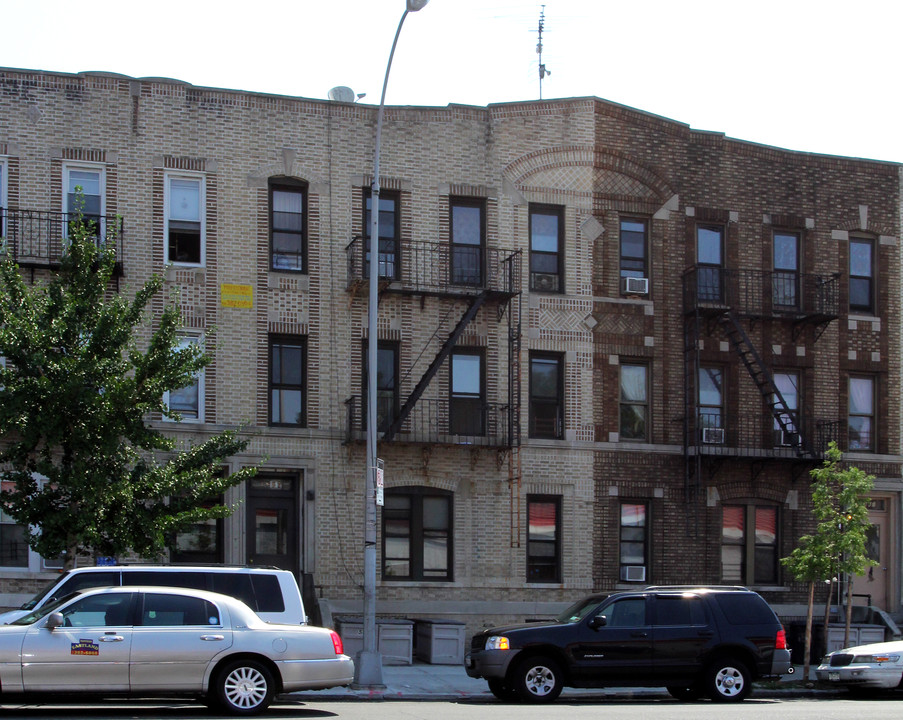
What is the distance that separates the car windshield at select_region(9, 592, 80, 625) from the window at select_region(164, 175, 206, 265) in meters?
11.2

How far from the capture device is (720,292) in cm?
2784

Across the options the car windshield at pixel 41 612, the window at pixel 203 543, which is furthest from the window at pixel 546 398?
the car windshield at pixel 41 612

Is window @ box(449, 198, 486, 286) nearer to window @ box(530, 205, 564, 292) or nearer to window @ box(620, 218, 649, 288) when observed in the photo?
window @ box(530, 205, 564, 292)

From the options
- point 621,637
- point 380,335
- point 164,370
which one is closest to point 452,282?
point 380,335

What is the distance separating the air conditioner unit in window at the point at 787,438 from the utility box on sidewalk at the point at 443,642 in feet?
26.6

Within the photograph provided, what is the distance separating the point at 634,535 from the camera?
88.9 ft

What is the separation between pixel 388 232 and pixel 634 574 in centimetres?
850

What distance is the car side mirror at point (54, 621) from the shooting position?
14.2 meters

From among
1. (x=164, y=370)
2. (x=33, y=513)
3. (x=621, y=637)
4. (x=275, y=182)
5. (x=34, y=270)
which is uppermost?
(x=275, y=182)

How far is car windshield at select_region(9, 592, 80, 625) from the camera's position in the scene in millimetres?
14438

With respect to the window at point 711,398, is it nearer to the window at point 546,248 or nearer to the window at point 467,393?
the window at point 546,248

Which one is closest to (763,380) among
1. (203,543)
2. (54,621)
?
(203,543)

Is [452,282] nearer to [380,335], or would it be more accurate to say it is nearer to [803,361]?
[380,335]

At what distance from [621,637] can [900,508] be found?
1234cm
